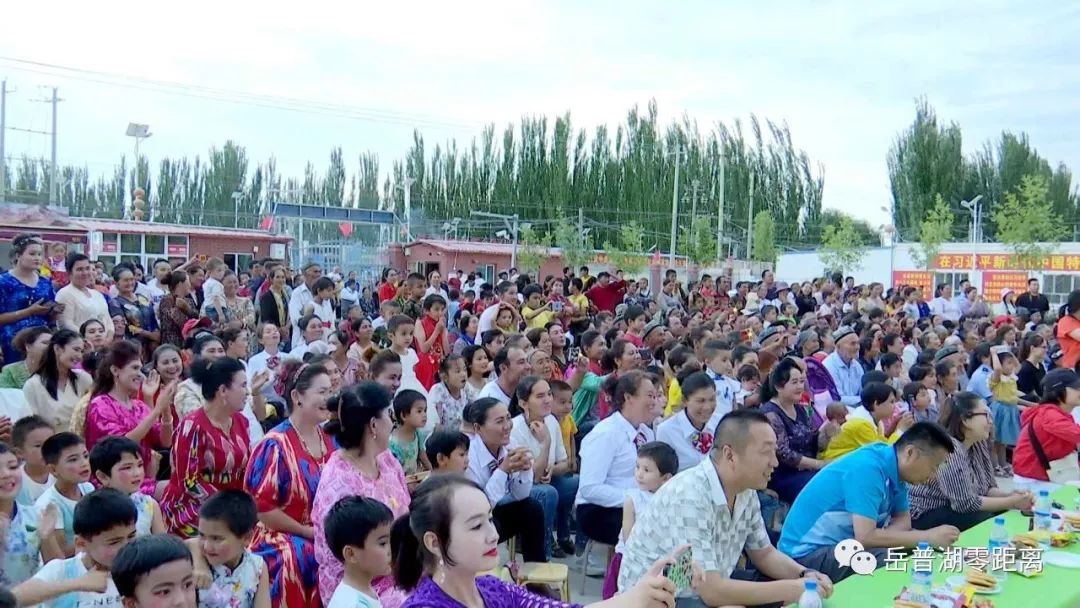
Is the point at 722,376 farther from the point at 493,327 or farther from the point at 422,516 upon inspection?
the point at 422,516

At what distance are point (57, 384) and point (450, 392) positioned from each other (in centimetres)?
237

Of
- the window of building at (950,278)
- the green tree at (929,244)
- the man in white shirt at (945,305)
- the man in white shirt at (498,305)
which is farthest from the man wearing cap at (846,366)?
the green tree at (929,244)

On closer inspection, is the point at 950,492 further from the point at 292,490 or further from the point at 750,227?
the point at 750,227

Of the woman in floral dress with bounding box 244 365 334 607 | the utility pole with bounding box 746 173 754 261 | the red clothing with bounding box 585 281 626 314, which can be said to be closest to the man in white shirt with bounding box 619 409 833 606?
the woman in floral dress with bounding box 244 365 334 607

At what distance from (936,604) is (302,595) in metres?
2.41

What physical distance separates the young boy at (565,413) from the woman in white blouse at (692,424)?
2.11 ft

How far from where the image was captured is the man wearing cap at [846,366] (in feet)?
26.7

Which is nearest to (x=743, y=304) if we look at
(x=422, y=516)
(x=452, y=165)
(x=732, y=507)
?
(x=732, y=507)

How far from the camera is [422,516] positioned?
2289 millimetres

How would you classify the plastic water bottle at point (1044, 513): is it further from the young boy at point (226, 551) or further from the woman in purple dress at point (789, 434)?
the young boy at point (226, 551)

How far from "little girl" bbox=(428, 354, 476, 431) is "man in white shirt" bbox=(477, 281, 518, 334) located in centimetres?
203

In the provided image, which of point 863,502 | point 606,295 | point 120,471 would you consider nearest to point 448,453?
point 120,471

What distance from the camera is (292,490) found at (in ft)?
12.1

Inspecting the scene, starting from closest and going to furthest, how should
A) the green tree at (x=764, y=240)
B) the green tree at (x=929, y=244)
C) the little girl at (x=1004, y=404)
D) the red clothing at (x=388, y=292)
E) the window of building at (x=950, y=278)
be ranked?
the little girl at (x=1004, y=404) < the red clothing at (x=388, y=292) < the window of building at (x=950, y=278) < the green tree at (x=929, y=244) < the green tree at (x=764, y=240)
